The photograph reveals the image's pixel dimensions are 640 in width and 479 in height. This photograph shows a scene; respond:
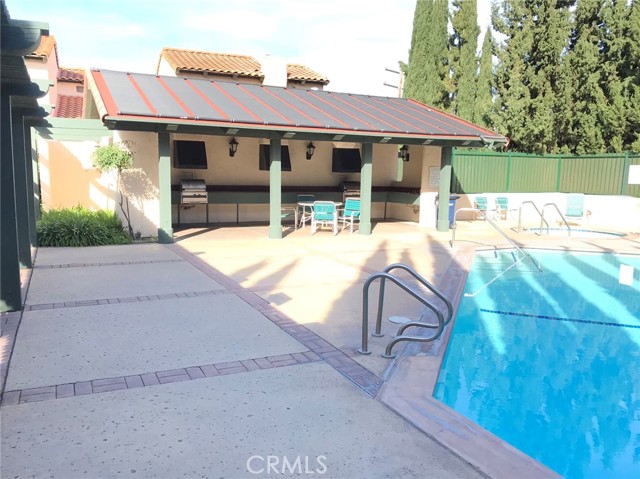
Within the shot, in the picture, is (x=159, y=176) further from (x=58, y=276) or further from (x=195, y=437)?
(x=195, y=437)

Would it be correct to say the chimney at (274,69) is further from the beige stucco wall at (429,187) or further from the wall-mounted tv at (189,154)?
the beige stucco wall at (429,187)

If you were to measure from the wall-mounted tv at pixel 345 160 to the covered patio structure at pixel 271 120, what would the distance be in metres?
1.81

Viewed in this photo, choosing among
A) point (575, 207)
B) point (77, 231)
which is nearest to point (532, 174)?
point (575, 207)

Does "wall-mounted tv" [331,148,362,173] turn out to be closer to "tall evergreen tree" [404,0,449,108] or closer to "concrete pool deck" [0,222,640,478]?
"concrete pool deck" [0,222,640,478]

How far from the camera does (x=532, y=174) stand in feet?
62.9

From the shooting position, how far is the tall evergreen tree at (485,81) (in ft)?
74.2

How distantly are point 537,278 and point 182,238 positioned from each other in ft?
26.3

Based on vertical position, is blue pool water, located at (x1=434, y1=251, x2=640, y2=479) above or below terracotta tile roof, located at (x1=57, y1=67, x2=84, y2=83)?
below

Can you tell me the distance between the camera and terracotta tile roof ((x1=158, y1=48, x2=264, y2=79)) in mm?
22625

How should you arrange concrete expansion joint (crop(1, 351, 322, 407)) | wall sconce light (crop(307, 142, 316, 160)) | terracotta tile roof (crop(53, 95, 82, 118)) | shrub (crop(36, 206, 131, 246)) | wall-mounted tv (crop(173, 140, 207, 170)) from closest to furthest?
concrete expansion joint (crop(1, 351, 322, 407)) < shrub (crop(36, 206, 131, 246)) < wall-mounted tv (crop(173, 140, 207, 170)) < wall sconce light (crop(307, 142, 316, 160)) < terracotta tile roof (crop(53, 95, 82, 118))

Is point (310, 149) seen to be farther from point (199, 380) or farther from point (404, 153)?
point (199, 380)

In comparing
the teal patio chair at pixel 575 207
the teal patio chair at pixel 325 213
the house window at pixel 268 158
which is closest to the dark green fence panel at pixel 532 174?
the teal patio chair at pixel 575 207

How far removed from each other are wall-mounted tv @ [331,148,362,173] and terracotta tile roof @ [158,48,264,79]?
7.29 metres

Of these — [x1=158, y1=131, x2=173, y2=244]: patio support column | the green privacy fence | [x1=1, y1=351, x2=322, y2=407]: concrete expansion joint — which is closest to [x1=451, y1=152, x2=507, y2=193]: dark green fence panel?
the green privacy fence
